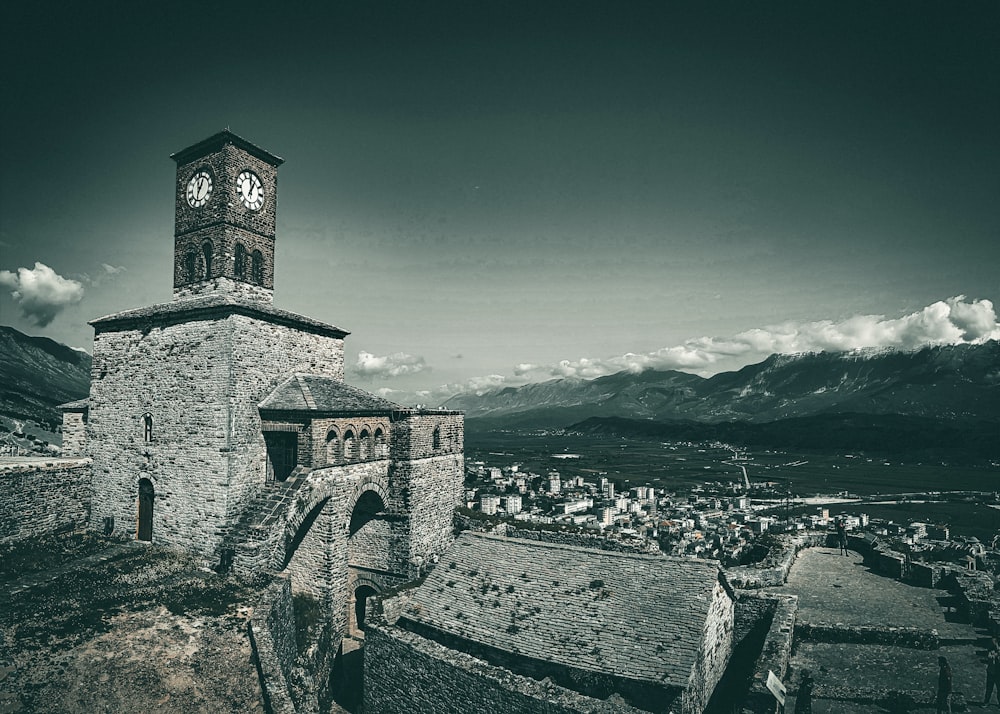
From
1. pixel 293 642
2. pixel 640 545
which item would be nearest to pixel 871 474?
pixel 640 545

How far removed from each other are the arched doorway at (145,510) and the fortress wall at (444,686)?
36.4 ft

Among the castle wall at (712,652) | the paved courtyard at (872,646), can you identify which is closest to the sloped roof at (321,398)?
the castle wall at (712,652)

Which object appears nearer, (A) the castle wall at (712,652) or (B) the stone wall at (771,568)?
(A) the castle wall at (712,652)

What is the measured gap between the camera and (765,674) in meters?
12.5

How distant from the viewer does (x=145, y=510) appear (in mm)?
20625

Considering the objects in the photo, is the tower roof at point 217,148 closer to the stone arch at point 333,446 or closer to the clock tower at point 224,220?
the clock tower at point 224,220

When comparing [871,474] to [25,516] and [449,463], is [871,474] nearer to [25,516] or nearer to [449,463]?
[449,463]

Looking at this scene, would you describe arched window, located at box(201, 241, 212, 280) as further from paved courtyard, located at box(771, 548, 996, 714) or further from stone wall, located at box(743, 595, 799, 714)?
paved courtyard, located at box(771, 548, 996, 714)

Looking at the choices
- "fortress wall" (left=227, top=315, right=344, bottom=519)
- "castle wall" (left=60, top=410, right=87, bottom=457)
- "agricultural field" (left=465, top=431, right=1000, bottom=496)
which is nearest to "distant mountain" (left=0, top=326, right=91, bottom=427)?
"castle wall" (left=60, top=410, right=87, bottom=457)

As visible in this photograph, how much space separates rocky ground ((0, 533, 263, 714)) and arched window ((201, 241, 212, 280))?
11618 millimetres

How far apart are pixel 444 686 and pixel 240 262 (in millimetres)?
18481

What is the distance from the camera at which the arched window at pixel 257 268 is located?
2352 cm

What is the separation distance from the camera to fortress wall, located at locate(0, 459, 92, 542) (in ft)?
62.5

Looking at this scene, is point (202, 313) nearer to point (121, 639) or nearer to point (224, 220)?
point (224, 220)
